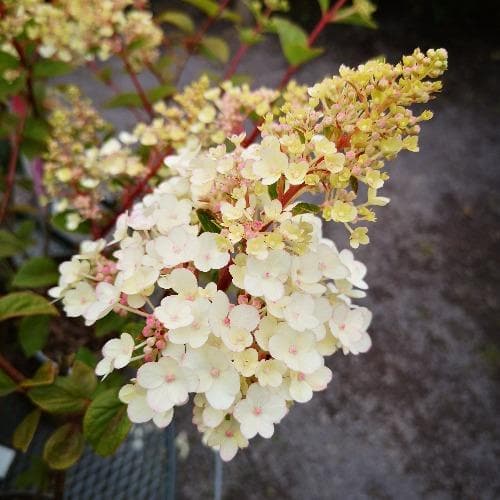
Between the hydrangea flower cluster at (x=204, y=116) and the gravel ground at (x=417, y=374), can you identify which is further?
the gravel ground at (x=417, y=374)

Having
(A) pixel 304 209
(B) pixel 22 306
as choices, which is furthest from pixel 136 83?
(A) pixel 304 209

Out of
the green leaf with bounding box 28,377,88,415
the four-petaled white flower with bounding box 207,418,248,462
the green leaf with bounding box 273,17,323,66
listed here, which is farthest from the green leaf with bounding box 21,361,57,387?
the green leaf with bounding box 273,17,323,66

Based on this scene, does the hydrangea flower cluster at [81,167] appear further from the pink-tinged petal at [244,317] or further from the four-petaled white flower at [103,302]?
the pink-tinged petal at [244,317]

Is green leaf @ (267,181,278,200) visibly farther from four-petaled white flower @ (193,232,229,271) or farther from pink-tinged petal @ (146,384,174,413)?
pink-tinged petal @ (146,384,174,413)

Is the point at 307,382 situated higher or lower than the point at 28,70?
lower

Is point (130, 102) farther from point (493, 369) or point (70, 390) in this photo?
point (493, 369)

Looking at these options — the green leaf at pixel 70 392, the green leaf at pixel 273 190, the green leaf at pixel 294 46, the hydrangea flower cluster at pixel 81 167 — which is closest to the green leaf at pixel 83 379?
the green leaf at pixel 70 392

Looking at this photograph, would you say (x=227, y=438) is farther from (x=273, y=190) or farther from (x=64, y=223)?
(x=64, y=223)
